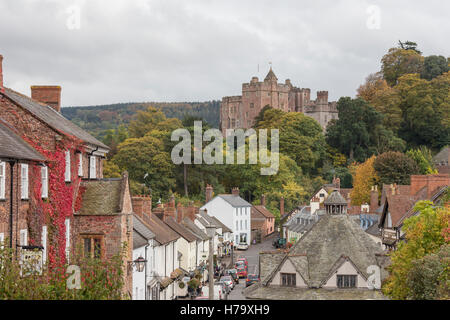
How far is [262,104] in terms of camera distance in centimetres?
15075

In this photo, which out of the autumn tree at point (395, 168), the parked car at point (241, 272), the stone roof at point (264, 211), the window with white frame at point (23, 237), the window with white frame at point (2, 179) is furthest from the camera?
the stone roof at point (264, 211)

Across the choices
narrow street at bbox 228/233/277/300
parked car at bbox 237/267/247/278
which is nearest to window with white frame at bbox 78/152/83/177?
narrow street at bbox 228/233/277/300

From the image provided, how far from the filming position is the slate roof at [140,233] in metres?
36.9

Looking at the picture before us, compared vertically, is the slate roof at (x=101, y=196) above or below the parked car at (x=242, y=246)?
above

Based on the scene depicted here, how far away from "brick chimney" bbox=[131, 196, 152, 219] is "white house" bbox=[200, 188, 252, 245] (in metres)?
48.5

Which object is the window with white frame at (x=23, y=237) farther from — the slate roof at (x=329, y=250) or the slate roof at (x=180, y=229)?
the slate roof at (x=180, y=229)

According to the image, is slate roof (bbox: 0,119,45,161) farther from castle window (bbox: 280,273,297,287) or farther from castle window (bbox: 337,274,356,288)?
castle window (bbox: 337,274,356,288)

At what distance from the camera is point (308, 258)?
50469 mm

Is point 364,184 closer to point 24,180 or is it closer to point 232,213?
point 232,213

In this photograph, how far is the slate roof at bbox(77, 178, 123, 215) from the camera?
2744 centimetres

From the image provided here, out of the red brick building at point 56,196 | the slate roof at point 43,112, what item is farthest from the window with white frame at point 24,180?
the slate roof at point 43,112

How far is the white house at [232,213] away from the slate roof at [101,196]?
6713cm

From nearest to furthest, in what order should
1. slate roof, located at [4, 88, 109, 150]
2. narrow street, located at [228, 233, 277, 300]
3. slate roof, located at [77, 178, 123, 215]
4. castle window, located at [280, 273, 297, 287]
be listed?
slate roof, located at [4, 88, 109, 150] < slate roof, located at [77, 178, 123, 215] < castle window, located at [280, 273, 297, 287] < narrow street, located at [228, 233, 277, 300]
